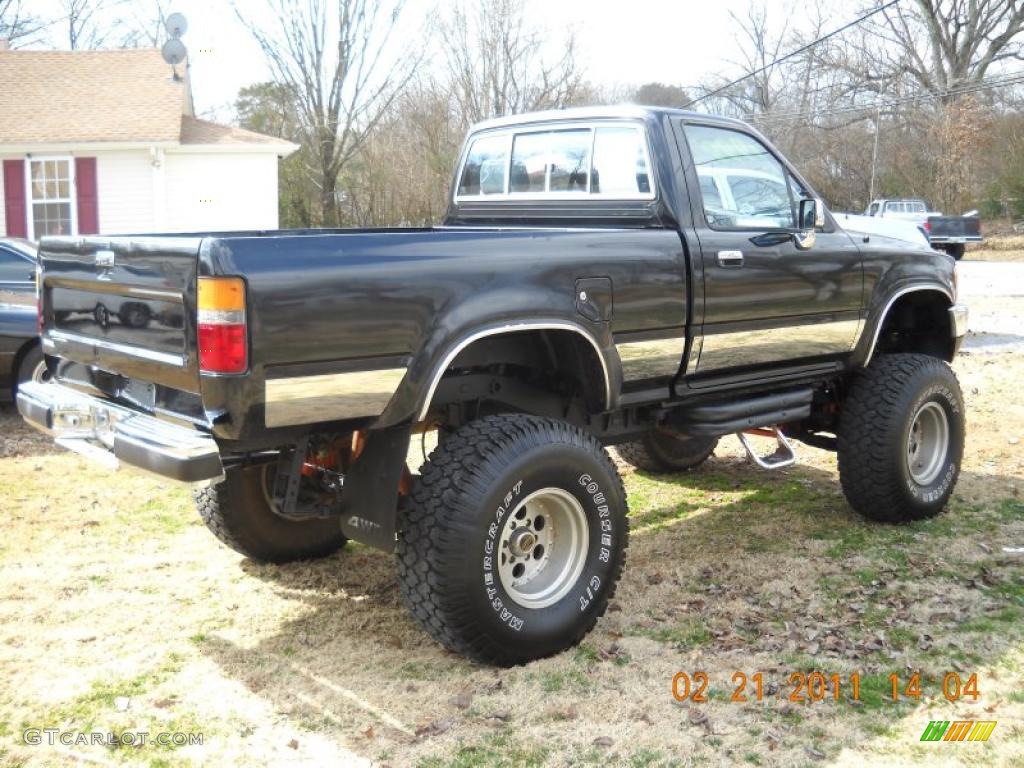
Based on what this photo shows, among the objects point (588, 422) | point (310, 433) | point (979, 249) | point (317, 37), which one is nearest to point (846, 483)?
point (588, 422)

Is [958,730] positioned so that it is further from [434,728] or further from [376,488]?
[376,488]

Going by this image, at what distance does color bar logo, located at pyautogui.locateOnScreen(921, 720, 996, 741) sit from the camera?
133 inches

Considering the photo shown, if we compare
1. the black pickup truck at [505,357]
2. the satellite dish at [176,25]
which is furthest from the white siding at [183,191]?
the black pickup truck at [505,357]

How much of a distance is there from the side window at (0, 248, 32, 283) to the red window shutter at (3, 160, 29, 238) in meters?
9.59

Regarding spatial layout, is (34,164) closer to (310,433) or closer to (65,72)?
(65,72)

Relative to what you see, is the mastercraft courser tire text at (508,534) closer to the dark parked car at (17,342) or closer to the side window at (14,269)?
A: the dark parked car at (17,342)

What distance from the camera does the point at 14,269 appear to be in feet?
29.1

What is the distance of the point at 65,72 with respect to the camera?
19.6 meters

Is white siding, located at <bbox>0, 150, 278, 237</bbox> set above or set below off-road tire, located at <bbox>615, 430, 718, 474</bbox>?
above

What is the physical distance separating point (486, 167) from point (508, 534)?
2458mm

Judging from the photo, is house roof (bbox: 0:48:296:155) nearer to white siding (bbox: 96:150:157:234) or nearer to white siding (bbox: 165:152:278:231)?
white siding (bbox: 165:152:278:231)

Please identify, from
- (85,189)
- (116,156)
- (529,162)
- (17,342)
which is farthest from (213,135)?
(529,162)

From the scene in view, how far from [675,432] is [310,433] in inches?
80.3

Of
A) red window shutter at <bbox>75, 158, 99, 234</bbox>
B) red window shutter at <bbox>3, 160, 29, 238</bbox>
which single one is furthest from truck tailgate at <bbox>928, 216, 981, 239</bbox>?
red window shutter at <bbox>3, 160, 29, 238</bbox>
